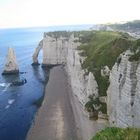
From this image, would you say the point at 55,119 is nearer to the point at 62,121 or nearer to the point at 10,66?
the point at 62,121

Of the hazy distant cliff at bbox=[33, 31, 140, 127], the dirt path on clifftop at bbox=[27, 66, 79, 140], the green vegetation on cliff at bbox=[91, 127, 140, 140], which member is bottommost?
the dirt path on clifftop at bbox=[27, 66, 79, 140]

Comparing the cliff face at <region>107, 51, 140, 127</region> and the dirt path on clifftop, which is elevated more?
the cliff face at <region>107, 51, 140, 127</region>

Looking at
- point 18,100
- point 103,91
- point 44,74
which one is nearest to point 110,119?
point 103,91

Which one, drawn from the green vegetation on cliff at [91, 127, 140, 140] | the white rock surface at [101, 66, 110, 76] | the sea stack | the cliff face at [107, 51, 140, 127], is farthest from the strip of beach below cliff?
the sea stack

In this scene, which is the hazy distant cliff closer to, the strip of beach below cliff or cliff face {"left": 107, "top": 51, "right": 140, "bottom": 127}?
cliff face {"left": 107, "top": 51, "right": 140, "bottom": 127}

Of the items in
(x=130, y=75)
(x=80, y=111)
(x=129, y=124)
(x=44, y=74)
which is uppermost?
(x=130, y=75)

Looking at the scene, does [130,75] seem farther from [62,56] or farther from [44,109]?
[62,56]
